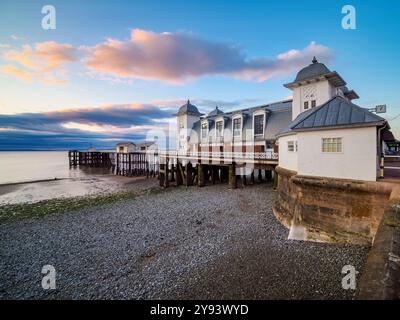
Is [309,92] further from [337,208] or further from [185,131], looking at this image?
[185,131]

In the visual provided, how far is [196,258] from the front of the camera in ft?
22.4

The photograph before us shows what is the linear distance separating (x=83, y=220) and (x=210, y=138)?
15250mm

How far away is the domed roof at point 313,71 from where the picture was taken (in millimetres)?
12613

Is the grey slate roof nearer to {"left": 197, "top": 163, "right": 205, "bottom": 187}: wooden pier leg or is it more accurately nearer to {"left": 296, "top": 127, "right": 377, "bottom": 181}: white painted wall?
{"left": 197, "top": 163, "right": 205, "bottom": 187}: wooden pier leg

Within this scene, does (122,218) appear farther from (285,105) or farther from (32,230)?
(285,105)

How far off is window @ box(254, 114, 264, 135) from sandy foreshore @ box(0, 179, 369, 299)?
904 centimetres

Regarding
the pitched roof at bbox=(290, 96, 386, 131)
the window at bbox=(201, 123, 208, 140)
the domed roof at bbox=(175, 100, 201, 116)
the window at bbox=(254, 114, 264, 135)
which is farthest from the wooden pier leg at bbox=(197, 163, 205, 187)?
the pitched roof at bbox=(290, 96, 386, 131)

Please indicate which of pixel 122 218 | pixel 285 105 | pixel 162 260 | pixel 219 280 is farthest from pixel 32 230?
pixel 285 105

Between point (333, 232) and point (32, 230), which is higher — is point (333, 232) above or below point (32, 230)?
above

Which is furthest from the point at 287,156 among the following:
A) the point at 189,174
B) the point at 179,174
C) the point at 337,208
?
the point at 179,174
